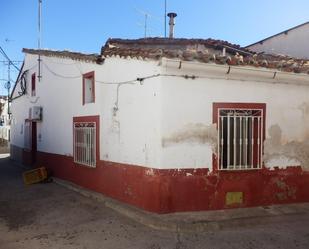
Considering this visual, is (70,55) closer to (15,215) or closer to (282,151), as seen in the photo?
(15,215)

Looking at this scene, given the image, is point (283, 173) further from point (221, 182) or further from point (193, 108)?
point (193, 108)

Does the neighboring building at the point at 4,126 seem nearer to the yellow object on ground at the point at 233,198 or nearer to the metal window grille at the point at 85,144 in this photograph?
the metal window grille at the point at 85,144

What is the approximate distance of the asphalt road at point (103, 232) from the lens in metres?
6.97

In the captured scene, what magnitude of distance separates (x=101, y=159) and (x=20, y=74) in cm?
1193

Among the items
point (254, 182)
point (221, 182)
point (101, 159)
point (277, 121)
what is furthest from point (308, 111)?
point (101, 159)

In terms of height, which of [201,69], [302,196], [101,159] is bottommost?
[302,196]

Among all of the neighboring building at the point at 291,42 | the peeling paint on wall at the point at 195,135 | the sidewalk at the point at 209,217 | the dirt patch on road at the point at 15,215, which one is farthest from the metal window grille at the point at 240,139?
the neighboring building at the point at 291,42

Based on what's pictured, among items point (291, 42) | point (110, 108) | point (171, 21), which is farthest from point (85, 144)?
point (291, 42)

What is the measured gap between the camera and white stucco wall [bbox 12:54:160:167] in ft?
28.3

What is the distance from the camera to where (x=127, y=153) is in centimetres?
941

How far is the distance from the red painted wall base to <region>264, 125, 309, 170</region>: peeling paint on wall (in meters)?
0.17

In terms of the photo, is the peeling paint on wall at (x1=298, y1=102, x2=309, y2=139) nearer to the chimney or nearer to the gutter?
the gutter

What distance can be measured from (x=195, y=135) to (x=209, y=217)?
1691mm

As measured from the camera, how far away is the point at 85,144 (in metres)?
11.8
